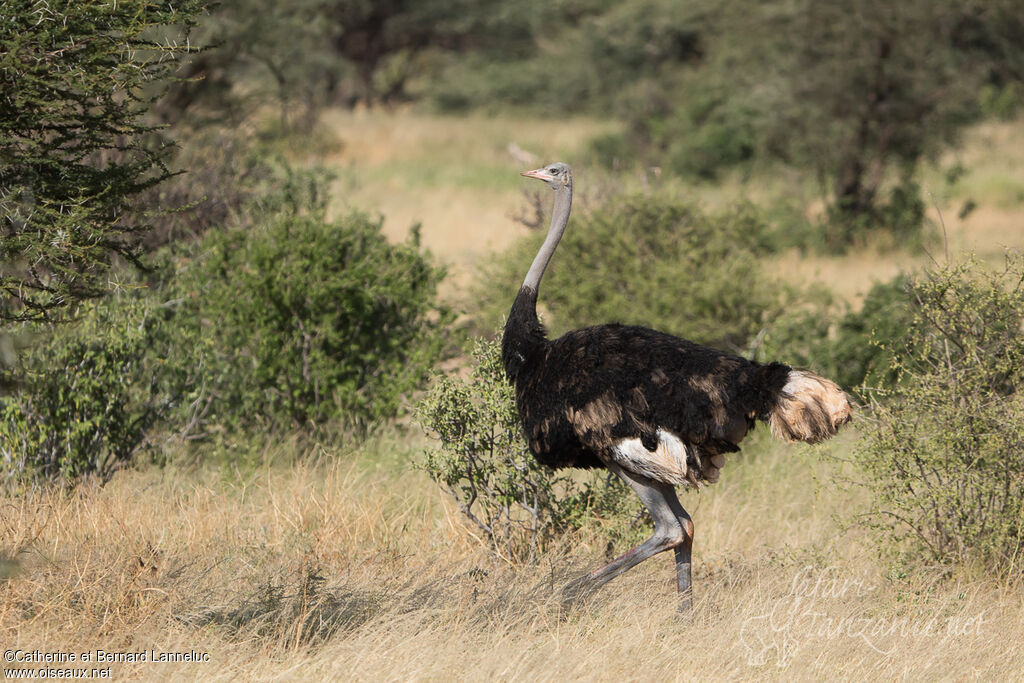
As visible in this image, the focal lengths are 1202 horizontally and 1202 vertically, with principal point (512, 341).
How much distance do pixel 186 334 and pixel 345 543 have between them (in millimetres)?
2133

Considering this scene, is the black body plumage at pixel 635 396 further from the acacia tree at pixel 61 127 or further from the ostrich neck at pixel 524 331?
the acacia tree at pixel 61 127

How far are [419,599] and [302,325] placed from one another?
297cm

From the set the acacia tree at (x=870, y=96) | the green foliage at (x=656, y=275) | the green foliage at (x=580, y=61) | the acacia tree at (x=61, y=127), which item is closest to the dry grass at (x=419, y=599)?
the acacia tree at (x=61, y=127)

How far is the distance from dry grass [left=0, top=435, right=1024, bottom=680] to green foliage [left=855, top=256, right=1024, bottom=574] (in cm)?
27

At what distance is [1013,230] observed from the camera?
15.9 meters

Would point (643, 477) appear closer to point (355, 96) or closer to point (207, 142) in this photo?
point (207, 142)

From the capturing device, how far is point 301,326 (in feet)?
24.2

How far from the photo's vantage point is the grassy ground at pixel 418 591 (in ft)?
14.0

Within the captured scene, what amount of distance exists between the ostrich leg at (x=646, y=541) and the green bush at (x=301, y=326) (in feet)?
8.98

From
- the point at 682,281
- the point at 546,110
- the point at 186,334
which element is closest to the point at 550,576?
the point at 186,334

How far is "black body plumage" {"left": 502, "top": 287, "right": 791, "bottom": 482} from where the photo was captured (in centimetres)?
470

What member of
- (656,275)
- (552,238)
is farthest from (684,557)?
(656,275)

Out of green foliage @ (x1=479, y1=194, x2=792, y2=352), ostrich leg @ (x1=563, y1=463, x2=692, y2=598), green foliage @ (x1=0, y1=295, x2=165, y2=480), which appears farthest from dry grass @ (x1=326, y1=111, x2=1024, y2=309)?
ostrich leg @ (x1=563, y1=463, x2=692, y2=598)

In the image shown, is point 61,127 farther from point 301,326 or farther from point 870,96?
point 870,96
